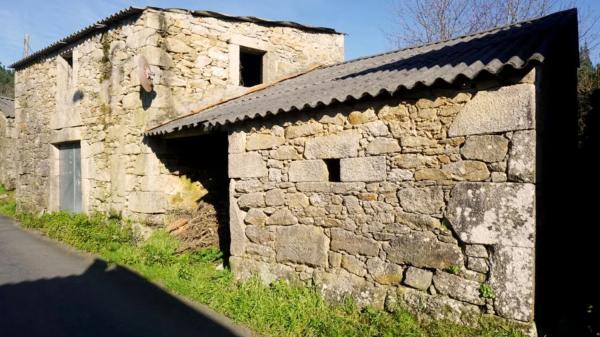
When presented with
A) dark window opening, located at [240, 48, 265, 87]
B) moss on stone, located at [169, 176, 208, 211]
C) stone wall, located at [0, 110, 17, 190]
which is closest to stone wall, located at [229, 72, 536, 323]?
moss on stone, located at [169, 176, 208, 211]

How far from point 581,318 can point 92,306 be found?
514 centimetres

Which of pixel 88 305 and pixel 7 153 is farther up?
pixel 7 153

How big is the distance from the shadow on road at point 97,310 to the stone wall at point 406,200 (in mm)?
1131

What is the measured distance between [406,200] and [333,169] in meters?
1.04

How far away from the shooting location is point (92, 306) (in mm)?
4848

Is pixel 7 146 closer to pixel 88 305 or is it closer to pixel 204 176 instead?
pixel 204 176

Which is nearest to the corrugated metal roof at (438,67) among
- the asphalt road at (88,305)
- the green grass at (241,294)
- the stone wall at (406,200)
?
the stone wall at (406,200)

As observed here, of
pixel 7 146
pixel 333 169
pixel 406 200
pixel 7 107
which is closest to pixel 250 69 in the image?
pixel 333 169

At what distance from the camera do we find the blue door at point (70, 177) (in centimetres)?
916

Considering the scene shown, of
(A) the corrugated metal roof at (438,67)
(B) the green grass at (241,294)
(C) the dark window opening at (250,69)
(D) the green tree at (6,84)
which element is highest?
(D) the green tree at (6,84)

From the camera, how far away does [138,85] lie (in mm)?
7254

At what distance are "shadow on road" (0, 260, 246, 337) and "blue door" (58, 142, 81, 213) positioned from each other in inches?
149

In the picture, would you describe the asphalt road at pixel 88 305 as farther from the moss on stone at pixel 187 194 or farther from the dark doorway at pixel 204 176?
the moss on stone at pixel 187 194

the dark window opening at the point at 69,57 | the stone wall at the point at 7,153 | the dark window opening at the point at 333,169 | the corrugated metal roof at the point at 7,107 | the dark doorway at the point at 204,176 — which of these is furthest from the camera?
the corrugated metal roof at the point at 7,107
